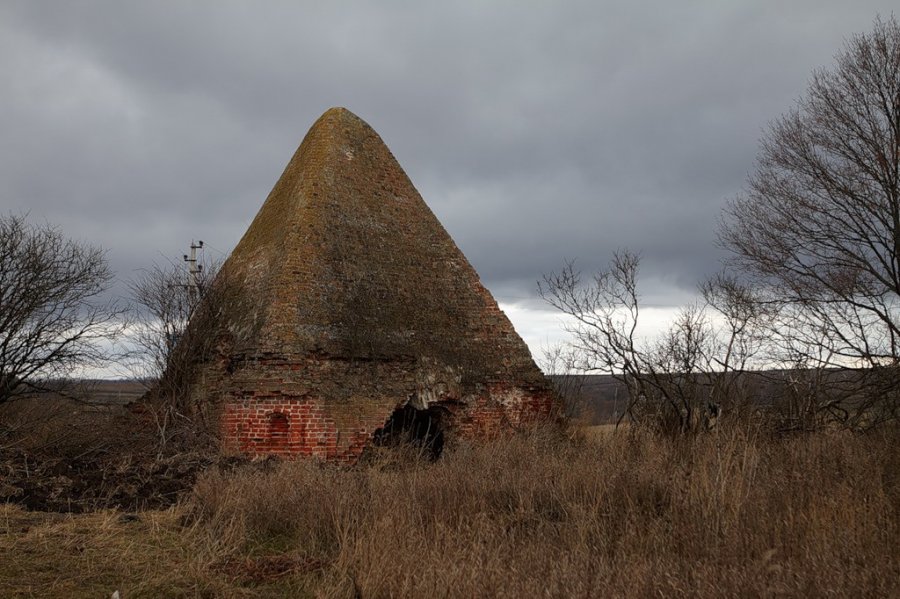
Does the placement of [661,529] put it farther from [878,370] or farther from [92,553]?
[878,370]

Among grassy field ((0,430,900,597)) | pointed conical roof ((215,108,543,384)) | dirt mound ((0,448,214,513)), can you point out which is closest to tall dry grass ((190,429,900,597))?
grassy field ((0,430,900,597))

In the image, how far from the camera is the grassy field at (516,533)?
3.82 m

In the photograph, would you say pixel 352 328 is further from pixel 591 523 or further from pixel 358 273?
pixel 591 523

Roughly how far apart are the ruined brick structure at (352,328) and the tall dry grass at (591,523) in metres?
2.71

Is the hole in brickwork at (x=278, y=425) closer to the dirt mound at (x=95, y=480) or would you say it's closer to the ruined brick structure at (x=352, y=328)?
the ruined brick structure at (x=352, y=328)

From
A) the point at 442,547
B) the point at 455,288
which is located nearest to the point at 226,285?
the point at 455,288

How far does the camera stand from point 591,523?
4977 millimetres

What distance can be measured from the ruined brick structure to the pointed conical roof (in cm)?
2

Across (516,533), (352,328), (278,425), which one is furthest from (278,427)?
(516,533)

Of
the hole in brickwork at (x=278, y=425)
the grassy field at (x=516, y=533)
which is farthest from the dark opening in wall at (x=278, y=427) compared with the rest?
the grassy field at (x=516, y=533)

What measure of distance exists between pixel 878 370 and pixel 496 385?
5.76 metres

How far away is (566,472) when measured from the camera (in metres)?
6.34

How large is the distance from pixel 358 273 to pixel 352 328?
112 centimetres

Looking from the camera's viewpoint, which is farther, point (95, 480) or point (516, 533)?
point (95, 480)
